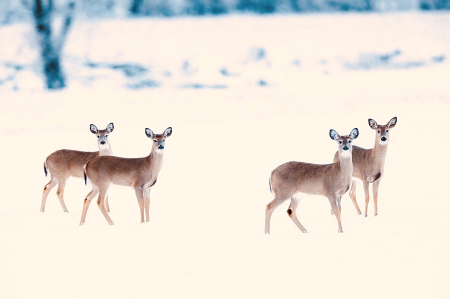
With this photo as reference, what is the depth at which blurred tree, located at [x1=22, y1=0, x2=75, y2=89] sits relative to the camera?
14641mm

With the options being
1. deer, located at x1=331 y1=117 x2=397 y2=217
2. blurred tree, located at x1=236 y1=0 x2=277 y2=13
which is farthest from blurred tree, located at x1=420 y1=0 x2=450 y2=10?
deer, located at x1=331 y1=117 x2=397 y2=217

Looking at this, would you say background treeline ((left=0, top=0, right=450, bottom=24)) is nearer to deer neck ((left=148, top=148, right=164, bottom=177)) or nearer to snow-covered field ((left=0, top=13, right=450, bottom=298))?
snow-covered field ((left=0, top=13, right=450, bottom=298))

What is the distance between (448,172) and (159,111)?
19.7 ft

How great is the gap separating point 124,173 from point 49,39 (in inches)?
349

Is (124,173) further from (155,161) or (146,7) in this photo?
(146,7)

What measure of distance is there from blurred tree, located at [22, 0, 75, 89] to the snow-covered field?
0.63 ft

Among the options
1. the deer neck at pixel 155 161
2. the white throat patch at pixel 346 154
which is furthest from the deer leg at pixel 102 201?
the white throat patch at pixel 346 154

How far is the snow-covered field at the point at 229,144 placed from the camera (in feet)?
17.5

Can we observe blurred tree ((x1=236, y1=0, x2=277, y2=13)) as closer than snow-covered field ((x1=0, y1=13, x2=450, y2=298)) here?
No

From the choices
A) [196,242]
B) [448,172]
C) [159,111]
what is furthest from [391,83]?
[196,242]

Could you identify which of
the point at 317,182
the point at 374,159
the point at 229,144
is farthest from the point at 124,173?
the point at 229,144

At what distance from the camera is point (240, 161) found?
10.8 m

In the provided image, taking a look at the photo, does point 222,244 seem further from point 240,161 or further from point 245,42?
point 245,42

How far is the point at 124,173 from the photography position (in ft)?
22.1
